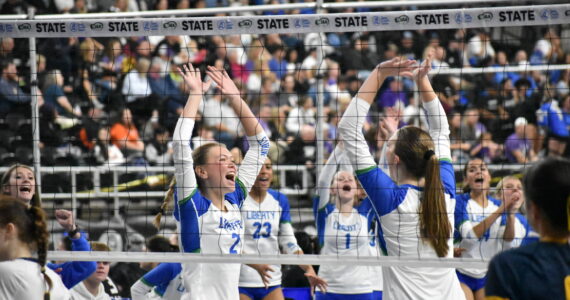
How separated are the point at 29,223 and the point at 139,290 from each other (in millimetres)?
2320

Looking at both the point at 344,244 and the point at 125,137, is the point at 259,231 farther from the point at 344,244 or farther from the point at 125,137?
the point at 125,137

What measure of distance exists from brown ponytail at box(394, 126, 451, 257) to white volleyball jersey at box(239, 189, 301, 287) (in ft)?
7.75

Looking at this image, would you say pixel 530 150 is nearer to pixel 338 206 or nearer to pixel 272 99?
pixel 272 99

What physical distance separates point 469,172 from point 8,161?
16.9ft

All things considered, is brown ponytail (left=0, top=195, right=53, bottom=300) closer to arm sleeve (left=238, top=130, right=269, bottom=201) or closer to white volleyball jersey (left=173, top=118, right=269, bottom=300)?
white volleyball jersey (left=173, top=118, right=269, bottom=300)

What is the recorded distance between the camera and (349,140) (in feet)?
16.6

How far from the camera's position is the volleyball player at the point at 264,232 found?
7426mm

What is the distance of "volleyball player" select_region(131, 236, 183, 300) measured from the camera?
611cm

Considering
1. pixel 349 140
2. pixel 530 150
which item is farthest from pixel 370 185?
pixel 530 150

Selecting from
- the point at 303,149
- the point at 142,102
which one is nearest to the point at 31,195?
the point at 303,149

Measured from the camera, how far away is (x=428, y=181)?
16.7 ft

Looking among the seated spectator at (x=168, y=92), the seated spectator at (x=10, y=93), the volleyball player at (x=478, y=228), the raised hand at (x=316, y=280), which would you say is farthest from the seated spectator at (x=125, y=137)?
the volleyball player at (x=478, y=228)

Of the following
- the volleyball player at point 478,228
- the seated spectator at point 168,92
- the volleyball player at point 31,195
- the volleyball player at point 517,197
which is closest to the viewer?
the volleyball player at point 31,195

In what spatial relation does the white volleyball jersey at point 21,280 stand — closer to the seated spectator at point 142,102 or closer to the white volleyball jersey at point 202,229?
the white volleyball jersey at point 202,229
